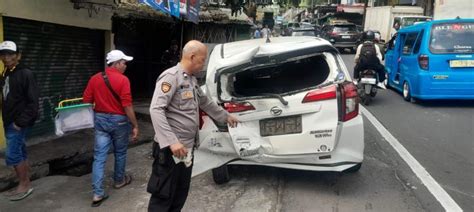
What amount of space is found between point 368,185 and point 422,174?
0.80 meters

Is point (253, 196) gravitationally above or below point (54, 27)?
below

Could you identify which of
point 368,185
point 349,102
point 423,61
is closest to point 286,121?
point 349,102

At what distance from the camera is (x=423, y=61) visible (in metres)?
9.45

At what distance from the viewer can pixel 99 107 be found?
488 centimetres

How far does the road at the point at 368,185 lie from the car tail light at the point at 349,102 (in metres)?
0.86

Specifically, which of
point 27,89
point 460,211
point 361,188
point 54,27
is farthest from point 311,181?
point 54,27

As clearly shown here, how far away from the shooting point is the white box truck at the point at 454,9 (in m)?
22.8

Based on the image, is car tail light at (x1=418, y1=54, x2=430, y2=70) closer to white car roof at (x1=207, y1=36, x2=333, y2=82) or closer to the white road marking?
the white road marking

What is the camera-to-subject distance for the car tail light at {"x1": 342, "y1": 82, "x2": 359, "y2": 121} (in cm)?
464

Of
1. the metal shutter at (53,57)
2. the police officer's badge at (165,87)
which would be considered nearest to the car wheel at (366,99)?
the metal shutter at (53,57)

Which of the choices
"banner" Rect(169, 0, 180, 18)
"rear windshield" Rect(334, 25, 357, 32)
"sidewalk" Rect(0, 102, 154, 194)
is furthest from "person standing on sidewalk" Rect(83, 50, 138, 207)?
"rear windshield" Rect(334, 25, 357, 32)

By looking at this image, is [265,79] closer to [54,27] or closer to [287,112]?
[287,112]

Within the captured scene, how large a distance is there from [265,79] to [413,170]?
6.88ft

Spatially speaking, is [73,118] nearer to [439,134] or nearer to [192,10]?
[192,10]
